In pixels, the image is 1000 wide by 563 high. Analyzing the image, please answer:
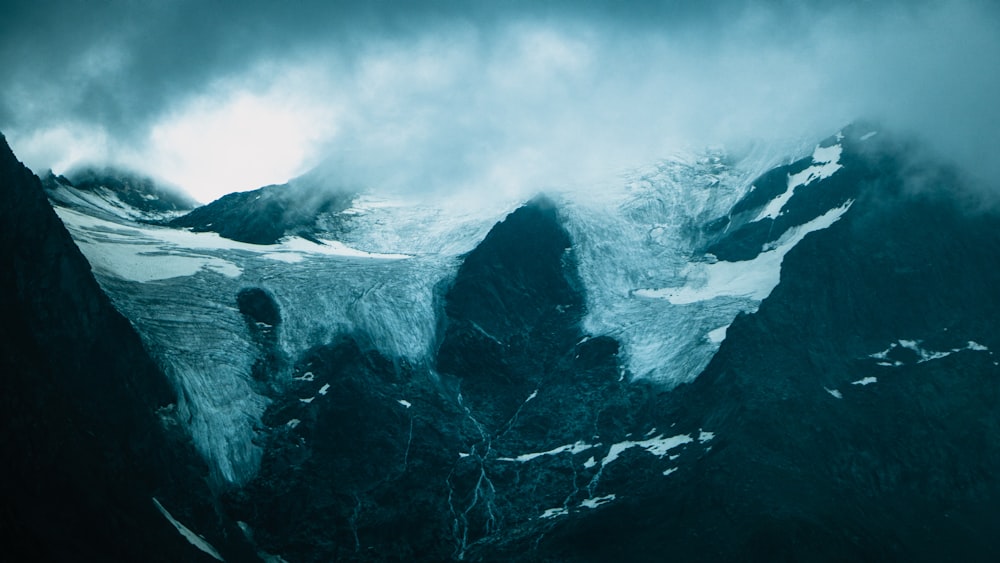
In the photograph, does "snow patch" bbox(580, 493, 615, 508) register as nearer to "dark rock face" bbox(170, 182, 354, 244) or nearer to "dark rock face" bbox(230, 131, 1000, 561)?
"dark rock face" bbox(230, 131, 1000, 561)

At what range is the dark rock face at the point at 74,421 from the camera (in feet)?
203

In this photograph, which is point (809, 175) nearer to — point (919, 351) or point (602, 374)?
point (919, 351)

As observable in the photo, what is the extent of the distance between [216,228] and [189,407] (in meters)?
64.6

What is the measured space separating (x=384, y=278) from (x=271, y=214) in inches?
1582

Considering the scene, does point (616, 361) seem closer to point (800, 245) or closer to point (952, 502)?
point (800, 245)

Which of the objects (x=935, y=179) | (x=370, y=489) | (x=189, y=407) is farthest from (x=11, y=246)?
(x=935, y=179)

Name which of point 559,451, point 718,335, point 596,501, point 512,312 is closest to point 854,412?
point 718,335

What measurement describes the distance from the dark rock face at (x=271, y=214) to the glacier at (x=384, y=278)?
3.99 m

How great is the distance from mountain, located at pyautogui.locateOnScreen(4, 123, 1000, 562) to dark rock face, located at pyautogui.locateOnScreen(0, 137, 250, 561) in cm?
95

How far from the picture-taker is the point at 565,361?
10975 cm

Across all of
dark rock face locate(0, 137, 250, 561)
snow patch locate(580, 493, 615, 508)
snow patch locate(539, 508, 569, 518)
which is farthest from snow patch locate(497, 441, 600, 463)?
dark rock face locate(0, 137, 250, 561)

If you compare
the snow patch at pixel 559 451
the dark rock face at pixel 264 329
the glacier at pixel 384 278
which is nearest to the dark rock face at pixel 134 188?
the glacier at pixel 384 278

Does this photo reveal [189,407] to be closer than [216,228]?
Yes

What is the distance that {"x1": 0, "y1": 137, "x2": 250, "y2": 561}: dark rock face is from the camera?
203ft
